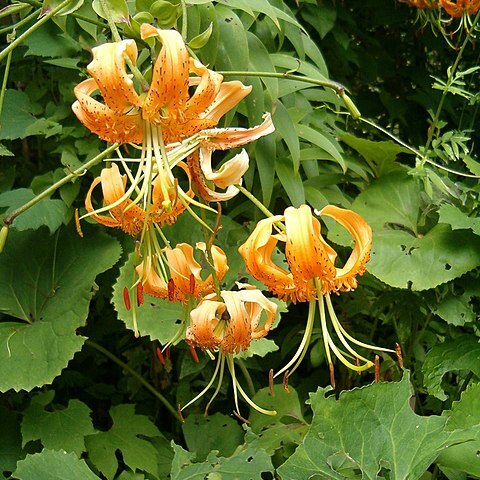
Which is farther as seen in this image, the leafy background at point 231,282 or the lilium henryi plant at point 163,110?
the leafy background at point 231,282

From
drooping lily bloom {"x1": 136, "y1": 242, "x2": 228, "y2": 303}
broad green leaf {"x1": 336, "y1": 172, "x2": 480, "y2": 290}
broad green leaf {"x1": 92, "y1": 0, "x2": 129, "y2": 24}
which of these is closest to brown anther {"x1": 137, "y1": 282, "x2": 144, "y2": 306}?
drooping lily bloom {"x1": 136, "y1": 242, "x2": 228, "y2": 303}

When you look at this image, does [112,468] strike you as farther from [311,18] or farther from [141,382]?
[311,18]

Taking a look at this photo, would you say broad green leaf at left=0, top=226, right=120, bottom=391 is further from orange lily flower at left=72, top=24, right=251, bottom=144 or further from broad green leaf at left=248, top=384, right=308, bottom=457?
orange lily flower at left=72, top=24, right=251, bottom=144

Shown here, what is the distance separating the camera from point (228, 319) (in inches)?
36.4

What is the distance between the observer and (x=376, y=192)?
5.33 feet

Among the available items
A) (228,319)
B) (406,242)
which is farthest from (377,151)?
(228,319)

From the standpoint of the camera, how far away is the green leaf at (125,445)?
4.50 ft

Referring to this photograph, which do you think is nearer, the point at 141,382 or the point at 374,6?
the point at 141,382

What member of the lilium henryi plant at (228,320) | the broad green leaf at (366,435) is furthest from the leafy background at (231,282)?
the lilium henryi plant at (228,320)

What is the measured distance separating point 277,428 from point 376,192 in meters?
0.52

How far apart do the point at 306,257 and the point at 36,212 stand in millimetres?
659

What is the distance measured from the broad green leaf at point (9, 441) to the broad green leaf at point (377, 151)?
0.83 meters

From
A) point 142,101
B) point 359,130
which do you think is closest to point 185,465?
point 142,101

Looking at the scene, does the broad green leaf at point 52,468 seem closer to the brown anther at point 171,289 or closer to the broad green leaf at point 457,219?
the brown anther at point 171,289
